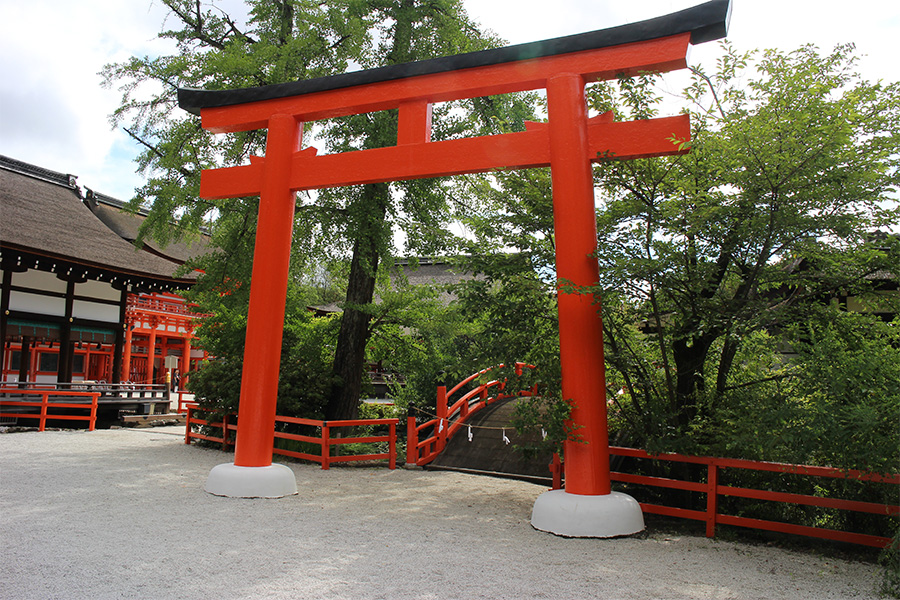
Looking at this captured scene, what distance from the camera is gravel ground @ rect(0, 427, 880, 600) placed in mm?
3467

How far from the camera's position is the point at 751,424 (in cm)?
458

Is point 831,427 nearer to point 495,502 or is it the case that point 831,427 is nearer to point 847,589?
point 847,589

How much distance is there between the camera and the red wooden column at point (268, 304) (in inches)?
241

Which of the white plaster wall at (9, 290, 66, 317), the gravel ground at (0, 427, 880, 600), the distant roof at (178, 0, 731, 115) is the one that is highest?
the distant roof at (178, 0, 731, 115)

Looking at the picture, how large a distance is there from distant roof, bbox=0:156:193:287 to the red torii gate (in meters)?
7.83

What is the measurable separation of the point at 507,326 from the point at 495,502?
1.97 meters

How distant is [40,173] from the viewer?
17.2 meters

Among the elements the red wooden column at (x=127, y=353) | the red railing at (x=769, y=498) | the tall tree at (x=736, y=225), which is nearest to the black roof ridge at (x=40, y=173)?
the red wooden column at (x=127, y=353)

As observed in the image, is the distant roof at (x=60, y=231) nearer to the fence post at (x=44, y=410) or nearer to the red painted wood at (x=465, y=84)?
the fence post at (x=44, y=410)

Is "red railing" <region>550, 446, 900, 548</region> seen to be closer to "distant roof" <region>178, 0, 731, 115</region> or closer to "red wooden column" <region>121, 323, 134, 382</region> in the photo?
"distant roof" <region>178, 0, 731, 115</region>

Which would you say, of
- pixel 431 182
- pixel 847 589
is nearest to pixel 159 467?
pixel 431 182

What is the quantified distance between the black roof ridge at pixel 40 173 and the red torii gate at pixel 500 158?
1320 cm

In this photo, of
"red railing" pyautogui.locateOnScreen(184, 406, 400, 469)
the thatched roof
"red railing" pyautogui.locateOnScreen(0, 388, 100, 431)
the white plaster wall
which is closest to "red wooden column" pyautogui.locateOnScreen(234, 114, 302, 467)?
"red railing" pyautogui.locateOnScreen(184, 406, 400, 469)

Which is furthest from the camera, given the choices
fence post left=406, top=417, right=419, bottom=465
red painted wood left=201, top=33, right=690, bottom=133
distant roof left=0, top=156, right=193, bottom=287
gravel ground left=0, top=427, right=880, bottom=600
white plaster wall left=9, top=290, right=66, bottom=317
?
white plaster wall left=9, top=290, right=66, bottom=317
